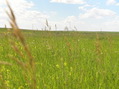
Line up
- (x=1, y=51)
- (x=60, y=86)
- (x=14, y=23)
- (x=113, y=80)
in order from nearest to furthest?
(x=14, y=23)
(x=60, y=86)
(x=113, y=80)
(x=1, y=51)

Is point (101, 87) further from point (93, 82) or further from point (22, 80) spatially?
point (22, 80)

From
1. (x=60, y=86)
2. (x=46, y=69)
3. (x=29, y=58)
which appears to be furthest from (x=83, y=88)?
(x=29, y=58)

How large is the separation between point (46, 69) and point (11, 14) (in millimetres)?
3552

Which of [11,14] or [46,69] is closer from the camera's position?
[11,14]

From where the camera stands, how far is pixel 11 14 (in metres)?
0.85

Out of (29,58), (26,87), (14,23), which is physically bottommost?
(26,87)

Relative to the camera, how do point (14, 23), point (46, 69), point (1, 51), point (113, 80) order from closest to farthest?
point (14, 23) < point (113, 80) < point (46, 69) < point (1, 51)

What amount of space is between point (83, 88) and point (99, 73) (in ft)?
2.42

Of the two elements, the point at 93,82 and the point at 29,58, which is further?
the point at 93,82

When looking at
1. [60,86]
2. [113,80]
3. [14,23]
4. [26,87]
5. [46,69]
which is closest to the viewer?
[14,23]

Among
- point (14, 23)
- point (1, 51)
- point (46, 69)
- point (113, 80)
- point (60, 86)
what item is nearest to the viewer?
point (14, 23)

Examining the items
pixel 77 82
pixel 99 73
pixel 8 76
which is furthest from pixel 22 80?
pixel 99 73

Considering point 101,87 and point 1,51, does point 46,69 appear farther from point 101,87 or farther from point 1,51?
point 1,51

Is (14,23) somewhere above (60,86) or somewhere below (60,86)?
above
